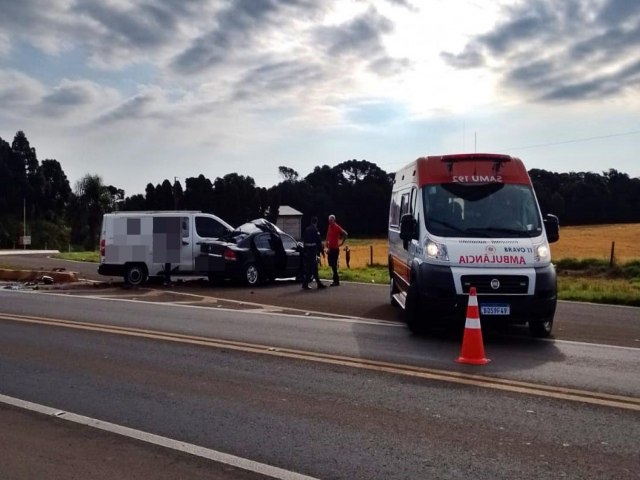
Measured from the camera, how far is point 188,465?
17.5 feet

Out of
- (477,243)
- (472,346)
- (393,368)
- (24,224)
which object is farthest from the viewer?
(24,224)

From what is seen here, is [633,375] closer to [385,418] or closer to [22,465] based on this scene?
[385,418]

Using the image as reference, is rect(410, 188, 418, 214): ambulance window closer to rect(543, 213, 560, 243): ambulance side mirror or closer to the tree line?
rect(543, 213, 560, 243): ambulance side mirror

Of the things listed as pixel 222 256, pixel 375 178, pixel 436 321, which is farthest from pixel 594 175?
pixel 436 321

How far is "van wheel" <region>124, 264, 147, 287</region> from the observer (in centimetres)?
2039

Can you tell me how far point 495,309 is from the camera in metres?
10.3

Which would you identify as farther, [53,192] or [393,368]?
[53,192]

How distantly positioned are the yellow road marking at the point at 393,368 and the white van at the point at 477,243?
79.8 inches

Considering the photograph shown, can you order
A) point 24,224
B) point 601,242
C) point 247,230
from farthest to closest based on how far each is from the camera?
point 24,224, point 601,242, point 247,230

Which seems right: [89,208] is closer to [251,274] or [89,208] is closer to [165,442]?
[251,274]

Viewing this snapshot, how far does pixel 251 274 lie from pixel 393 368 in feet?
39.2

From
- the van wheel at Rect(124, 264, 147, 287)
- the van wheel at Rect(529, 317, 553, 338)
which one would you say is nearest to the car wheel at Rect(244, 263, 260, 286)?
the van wheel at Rect(124, 264, 147, 287)

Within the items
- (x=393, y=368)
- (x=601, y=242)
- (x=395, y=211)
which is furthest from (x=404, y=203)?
(x=601, y=242)

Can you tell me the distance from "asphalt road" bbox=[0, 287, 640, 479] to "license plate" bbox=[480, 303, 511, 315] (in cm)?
46
